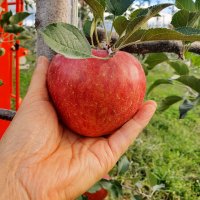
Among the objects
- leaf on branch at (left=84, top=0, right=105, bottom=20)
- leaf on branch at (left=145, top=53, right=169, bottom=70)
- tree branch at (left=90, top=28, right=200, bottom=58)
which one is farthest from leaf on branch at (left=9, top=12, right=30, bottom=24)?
leaf on branch at (left=84, top=0, right=105, bottom=20)

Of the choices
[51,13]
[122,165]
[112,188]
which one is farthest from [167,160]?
[51,13]

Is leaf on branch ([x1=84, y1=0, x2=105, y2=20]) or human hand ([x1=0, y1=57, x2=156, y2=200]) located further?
human hand ([x1=0, y1=57, x2=156, y2=200])

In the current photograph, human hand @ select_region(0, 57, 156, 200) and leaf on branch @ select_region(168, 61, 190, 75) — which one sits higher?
leaf on branch @ select_region(168, 61, 190, 75)

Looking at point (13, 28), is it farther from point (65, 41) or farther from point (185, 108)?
point (65, 41)

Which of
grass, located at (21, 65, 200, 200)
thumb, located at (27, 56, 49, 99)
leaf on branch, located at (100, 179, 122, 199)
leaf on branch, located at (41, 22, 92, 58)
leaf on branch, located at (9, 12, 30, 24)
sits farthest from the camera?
grass, located at (21, 65, 200, 200)

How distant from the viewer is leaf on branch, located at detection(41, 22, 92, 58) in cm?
65

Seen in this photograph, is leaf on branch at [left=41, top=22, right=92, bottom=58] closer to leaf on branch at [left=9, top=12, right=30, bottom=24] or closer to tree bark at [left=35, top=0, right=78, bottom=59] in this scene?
tree bark at [left=35, top=0, right=78, bottom=59]

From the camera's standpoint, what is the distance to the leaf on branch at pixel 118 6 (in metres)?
0.77

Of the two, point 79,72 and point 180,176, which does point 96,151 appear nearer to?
point 79,72

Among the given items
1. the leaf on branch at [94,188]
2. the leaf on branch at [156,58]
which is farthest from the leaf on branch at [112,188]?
the leaf on branch at [156,58]

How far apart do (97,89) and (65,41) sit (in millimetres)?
147

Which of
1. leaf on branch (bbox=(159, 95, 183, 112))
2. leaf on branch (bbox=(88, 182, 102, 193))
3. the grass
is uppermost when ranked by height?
leaf on branch (bbox=(159, 95, 183, 112))

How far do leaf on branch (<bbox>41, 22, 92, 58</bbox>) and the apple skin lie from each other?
110 millimetres

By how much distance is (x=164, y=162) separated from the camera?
3225 millimetres
